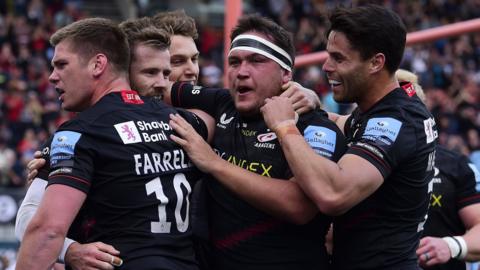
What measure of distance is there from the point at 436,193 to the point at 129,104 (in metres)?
2.38

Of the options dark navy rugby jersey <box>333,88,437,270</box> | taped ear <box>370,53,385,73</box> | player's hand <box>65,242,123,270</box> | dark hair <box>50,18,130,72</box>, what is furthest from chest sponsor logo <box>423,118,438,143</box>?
player's hand <box>65,242,123,270</box>

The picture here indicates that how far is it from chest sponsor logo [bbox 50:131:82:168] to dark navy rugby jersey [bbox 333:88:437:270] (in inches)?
55.7

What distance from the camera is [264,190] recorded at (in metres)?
4.65

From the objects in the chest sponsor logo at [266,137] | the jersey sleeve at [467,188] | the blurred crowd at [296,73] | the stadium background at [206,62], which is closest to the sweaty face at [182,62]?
the chest sponsor logo at [266,137]

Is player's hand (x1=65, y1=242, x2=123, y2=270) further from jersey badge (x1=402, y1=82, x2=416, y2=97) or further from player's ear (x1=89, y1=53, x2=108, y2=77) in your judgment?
jersey badge (x1=402, y1=82, x2=416, y2=97)

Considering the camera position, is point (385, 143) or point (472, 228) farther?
Answer: point (472, 228)

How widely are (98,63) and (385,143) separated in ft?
5.02

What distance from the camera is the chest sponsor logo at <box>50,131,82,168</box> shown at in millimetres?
4449

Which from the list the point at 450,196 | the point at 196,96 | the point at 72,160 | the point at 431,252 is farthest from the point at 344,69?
the point at 450,196

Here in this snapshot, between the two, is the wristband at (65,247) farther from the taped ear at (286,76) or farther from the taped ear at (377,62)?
the taped ear at (377,62)

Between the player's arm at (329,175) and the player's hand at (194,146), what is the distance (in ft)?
1.33

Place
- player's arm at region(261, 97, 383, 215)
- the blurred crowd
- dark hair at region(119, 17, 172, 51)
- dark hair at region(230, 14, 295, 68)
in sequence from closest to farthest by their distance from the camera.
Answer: player's arm at region(261, 97, 383, 215) → dark hair at region(230, 14, 295, 68) → dark hair at region(119, 17, 172, 51) → the blurred crowd

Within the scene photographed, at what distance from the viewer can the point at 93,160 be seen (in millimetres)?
4523

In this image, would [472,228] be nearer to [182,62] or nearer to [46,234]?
[182,62]
